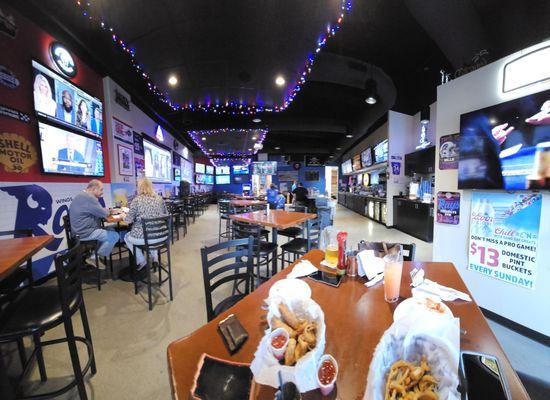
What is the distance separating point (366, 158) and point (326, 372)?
9480 mm

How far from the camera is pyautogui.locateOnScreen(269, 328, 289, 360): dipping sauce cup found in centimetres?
57

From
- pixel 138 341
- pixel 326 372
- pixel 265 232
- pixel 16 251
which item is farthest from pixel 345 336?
pixel 265 232

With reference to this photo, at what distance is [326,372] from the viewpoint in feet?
2.03

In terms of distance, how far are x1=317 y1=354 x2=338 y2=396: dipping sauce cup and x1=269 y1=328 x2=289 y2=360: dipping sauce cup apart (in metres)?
0.13

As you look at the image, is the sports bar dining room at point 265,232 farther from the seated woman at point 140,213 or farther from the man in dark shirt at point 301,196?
the man in dark shirt at point 301,196

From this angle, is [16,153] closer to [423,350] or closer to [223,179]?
[423,350]

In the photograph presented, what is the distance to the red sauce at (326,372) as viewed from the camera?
0.60 m

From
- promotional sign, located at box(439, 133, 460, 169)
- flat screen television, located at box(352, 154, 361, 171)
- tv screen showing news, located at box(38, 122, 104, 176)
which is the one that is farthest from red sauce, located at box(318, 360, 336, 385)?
flat screen television, located at box(352, 154, 361, 171)

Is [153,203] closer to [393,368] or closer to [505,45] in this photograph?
[393,368]

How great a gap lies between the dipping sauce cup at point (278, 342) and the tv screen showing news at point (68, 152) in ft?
Answer: 13.8

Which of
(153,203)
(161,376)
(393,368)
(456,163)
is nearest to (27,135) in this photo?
(153,203)

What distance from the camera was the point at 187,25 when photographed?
268 cm

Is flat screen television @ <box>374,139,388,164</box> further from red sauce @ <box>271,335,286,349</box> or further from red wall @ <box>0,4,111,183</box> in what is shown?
red wall @ <box>0,4,111,183</box>

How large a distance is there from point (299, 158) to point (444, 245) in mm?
13487
